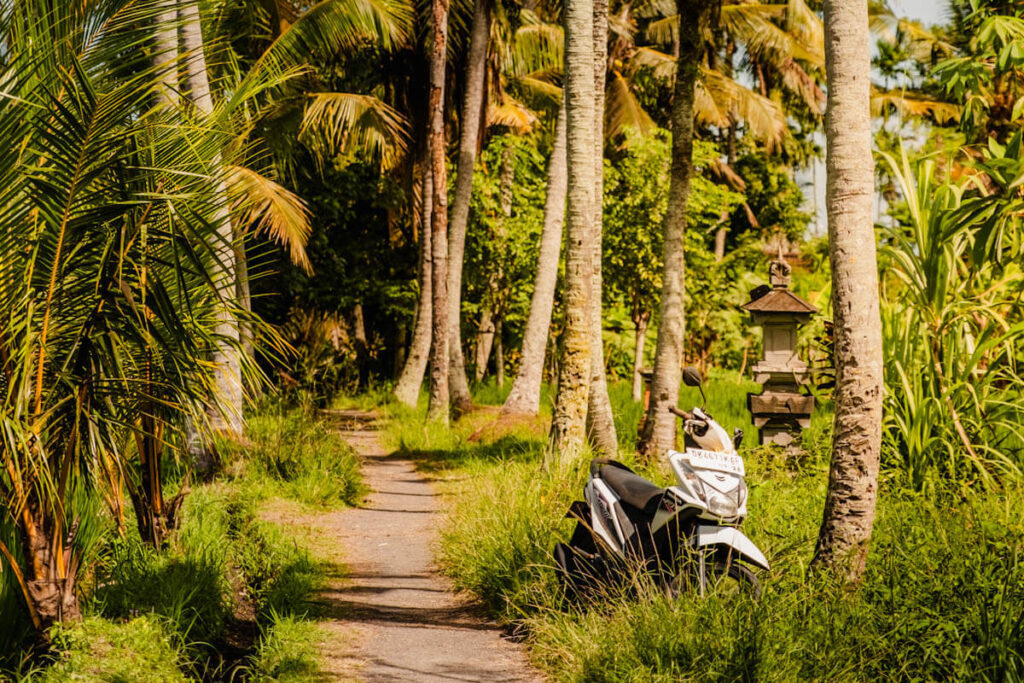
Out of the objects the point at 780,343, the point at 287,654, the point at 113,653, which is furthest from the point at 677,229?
the point at 113,653

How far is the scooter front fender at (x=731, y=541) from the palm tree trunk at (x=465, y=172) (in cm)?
1103

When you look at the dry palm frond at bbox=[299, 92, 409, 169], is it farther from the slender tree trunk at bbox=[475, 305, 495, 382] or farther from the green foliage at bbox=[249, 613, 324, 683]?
the green foliage at bbox=[249, 613, 324, 683]

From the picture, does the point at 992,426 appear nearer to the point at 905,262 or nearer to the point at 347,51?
the point at 905,262

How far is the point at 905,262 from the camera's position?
24.5ft

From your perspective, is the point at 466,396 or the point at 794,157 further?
the point at 794,157

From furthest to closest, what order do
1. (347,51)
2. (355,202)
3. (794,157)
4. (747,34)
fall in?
1. (794,157)
2. (747,34)
3. (355,202)
4. (347,51)

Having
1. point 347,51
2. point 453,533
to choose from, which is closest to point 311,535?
point 453,533

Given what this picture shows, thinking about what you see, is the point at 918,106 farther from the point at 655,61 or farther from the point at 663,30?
the point at 655,61

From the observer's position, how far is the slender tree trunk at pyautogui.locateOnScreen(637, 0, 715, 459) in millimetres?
9688

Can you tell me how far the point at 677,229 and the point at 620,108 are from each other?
1603 cm

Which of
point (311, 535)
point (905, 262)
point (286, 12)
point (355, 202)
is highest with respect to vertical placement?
point (286, 12)

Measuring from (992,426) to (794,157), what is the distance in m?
28.5

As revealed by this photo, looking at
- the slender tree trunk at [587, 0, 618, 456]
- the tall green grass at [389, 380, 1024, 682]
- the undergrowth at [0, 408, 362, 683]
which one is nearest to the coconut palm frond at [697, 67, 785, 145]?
the slender tree trunk at [587, 0, 618, 456]

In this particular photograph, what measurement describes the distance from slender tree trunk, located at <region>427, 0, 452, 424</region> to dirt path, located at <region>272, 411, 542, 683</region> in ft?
15.9
